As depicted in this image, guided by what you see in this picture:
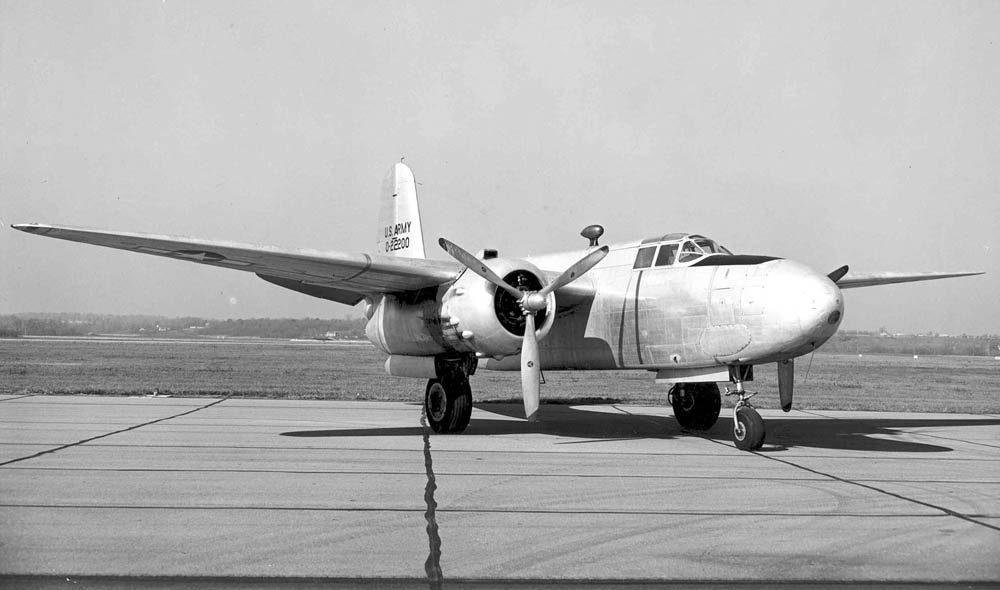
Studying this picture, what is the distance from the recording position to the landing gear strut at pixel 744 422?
39.2 ft

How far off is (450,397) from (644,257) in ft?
12.9

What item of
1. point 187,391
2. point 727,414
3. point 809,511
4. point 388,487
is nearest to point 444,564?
point 388,487

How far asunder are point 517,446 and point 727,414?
9461 mm

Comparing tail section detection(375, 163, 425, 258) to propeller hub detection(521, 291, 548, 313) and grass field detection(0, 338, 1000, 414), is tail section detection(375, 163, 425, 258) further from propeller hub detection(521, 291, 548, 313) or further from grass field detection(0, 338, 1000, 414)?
propeller hub detection(521, 291, 548, 313)

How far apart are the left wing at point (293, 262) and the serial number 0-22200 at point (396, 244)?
3.55 m

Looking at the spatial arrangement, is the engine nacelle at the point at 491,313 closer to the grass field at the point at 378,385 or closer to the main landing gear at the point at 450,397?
the main landing gear at the point at 450,397

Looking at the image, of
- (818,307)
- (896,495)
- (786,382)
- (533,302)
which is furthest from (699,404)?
(896,495)

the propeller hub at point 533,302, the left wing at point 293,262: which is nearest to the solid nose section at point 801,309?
the propeller hub at point 533,302

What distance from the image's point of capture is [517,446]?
1248 centimetres

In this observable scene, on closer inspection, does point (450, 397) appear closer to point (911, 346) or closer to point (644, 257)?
point (644, 257)

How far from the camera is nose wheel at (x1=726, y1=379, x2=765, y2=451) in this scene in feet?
39.2

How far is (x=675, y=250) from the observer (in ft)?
44.0

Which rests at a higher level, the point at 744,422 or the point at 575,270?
the point at 575,270

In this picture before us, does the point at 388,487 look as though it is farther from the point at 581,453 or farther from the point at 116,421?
the point at 116,421
